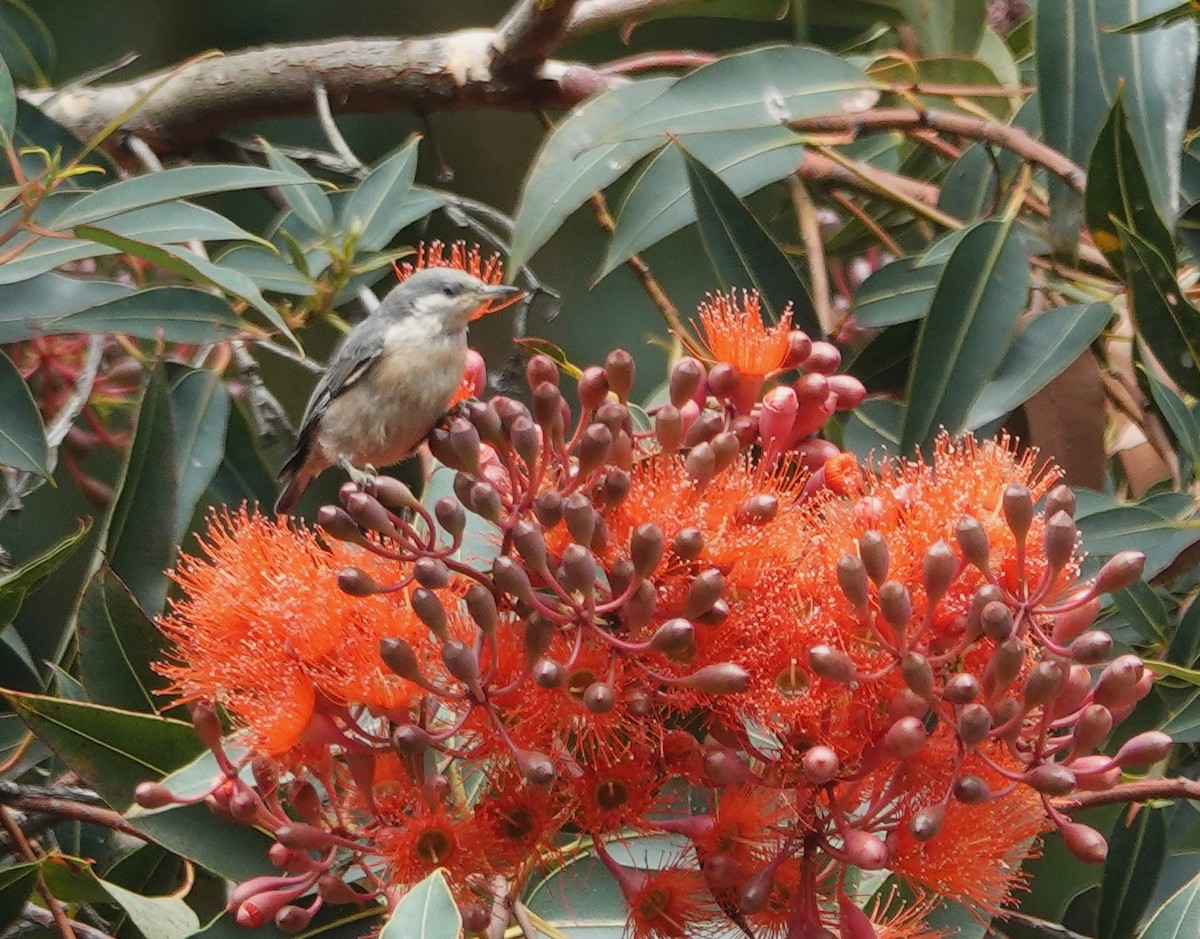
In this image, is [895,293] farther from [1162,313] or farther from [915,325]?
[1162,313]

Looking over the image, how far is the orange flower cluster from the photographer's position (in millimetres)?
1144

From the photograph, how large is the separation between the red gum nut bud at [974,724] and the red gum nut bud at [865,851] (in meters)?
0.11

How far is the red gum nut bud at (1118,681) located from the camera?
1146 millimetres

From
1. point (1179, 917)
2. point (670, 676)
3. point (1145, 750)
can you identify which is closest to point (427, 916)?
point (670, 676)

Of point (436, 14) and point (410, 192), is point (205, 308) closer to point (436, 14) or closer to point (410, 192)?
point (410, 192)

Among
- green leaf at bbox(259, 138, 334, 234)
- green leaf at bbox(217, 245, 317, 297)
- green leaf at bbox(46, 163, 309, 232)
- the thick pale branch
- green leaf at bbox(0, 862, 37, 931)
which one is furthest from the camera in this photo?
the thick pale branch

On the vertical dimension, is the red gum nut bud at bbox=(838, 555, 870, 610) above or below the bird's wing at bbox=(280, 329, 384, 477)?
above

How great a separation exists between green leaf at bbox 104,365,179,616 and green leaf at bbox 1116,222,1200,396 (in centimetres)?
111

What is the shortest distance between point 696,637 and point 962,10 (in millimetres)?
1354

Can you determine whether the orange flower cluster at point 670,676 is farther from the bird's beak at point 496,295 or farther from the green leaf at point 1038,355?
the bird's beak at point 496,295

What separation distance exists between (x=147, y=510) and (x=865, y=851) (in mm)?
971

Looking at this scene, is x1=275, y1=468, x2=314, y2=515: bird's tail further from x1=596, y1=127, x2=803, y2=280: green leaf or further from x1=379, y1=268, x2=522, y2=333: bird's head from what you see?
x1=596, y1=127, x2=803, y2=280: green leaf

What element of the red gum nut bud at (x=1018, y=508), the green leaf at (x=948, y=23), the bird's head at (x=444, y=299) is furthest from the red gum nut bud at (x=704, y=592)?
the green leaf at (x=948, y=23)

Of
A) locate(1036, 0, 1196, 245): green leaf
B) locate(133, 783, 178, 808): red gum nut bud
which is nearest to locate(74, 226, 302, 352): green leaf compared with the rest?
locate(133, 783, 178, 808): red gum nut bud
